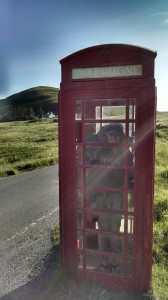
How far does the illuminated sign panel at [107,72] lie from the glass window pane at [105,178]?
1141 mm

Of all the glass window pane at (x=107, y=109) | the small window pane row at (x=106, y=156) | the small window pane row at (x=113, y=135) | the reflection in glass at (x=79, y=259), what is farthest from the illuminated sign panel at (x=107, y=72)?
the reflection in glass at (x=79, y=259)

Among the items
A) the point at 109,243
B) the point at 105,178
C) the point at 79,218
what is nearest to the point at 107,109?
the point at 105,178

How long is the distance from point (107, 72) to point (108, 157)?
1026mm

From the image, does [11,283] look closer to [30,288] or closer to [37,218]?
[30,288]


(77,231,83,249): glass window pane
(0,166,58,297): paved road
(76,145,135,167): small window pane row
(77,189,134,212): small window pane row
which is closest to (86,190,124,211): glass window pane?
(77,189,134,212): small window pane row

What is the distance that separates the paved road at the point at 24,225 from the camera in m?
4.49

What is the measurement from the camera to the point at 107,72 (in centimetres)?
353

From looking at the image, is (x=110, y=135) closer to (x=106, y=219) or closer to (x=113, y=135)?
(x=113, y=135)

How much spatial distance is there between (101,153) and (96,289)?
5.76 ft

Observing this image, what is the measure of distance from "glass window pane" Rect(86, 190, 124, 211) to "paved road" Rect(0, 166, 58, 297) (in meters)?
1.42

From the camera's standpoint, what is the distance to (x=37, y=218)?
655 centimetres

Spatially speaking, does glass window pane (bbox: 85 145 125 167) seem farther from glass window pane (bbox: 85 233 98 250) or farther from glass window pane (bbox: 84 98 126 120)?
glass window pane (bbox: 85 233 98 250)

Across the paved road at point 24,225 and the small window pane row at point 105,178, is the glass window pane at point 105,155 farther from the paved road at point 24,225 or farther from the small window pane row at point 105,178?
the paved road at point 24,225

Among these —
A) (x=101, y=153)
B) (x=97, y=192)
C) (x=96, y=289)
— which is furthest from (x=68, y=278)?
(x=101, y=153)
